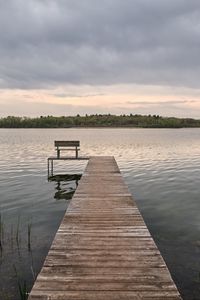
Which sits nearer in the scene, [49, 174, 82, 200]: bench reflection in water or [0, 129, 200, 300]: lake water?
[0, 129, 200, 300]: lake water

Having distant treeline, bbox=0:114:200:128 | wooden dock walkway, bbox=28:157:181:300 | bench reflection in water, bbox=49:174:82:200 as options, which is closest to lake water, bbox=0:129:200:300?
bench reflection in water, bbox=49:174:82:200

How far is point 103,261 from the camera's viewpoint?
596cm

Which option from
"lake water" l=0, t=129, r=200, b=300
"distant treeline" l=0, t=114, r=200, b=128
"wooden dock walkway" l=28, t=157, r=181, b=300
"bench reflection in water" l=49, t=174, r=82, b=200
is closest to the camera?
"wooden dock walkway" l=28, t=157, r=181, b=300

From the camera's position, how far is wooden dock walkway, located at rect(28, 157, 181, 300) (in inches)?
192

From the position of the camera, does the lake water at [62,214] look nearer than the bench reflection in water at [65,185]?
Yes

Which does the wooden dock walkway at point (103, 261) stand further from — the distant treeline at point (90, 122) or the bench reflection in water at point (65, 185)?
the distant treeline at point (90, 122)

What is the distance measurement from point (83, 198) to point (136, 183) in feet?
30.2

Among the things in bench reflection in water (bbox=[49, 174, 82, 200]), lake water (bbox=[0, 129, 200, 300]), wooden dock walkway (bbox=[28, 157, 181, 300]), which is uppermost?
wooden dock walkway (bbox=[28, 157, 181, 300])

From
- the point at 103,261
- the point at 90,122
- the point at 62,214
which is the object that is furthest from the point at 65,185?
the point at 90,122

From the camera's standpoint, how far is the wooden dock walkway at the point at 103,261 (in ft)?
16.0

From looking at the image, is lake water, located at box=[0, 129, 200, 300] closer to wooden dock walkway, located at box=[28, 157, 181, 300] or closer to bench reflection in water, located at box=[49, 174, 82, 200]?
bench reflection in water, located at box=[49, 174, 82, 200]

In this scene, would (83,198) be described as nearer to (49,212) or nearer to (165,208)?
(49,212)

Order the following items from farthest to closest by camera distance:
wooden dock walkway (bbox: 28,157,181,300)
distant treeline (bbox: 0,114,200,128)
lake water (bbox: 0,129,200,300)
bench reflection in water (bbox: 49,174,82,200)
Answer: distant treeline (bbox: 0,114,200,128) → bench reflection in water (bbox: 49,174,82,200) → lake water (bbox: 0,129,200,300) → wooden dock walkway (bbox: 28,157,181,300)

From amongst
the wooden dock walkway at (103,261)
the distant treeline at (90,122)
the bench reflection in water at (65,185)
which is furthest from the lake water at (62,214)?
the distant treeline at (90,122)
